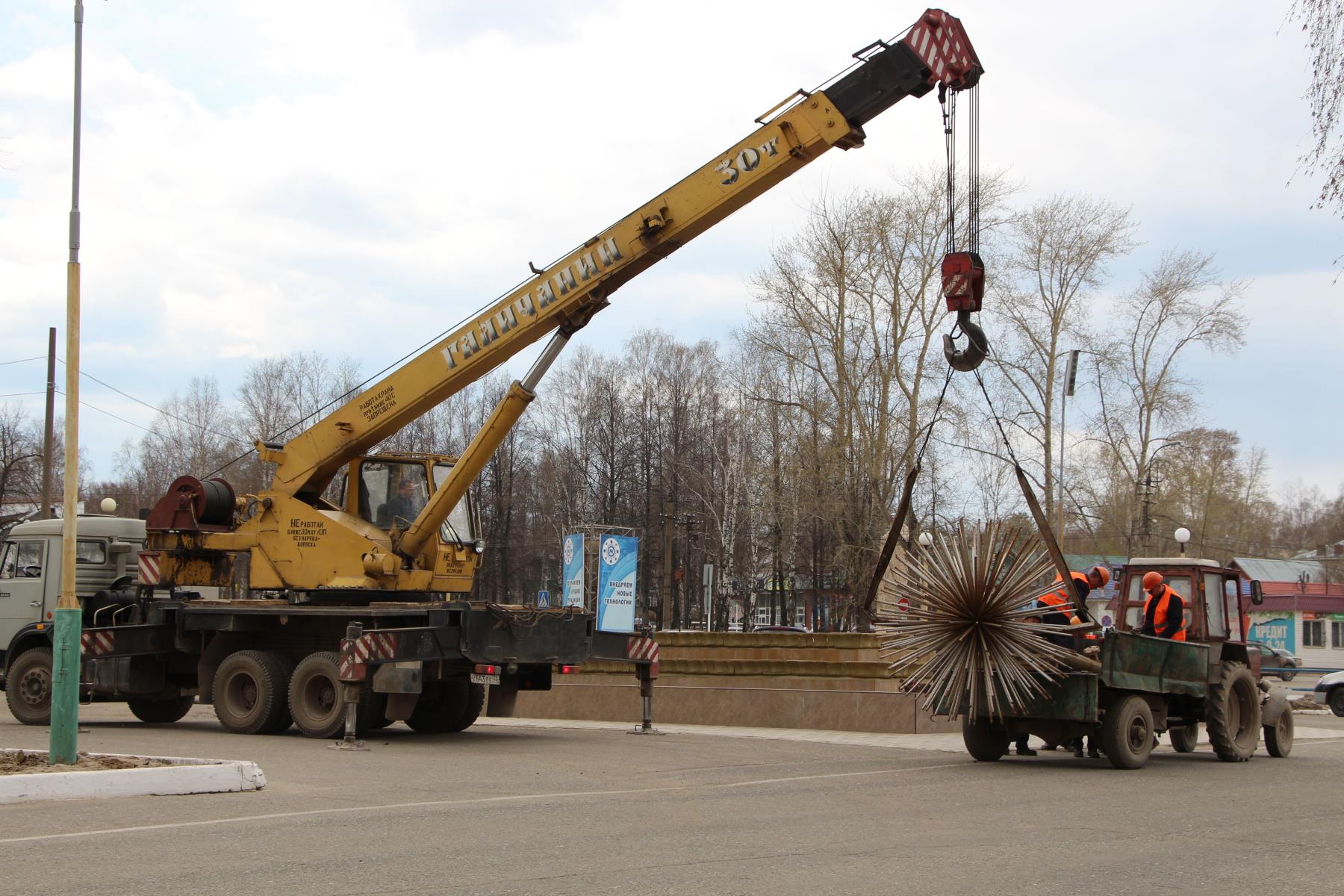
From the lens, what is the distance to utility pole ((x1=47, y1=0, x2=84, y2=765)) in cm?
1156

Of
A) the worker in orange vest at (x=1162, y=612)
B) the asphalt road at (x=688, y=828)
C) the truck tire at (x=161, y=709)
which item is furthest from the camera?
the truck tire at (x=161, y=709)

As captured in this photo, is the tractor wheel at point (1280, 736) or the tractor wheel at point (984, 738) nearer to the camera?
the tractor wheel at point (984, 738)

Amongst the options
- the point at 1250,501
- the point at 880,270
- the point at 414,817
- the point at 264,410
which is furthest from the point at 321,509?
the point at 1250,501

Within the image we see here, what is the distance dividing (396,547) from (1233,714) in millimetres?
10068

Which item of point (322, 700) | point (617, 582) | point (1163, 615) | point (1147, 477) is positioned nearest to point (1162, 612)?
point (1163, 615)

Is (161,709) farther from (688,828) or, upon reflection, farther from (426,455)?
(688,828)

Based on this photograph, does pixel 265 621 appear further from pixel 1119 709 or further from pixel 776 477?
pixel 776 477

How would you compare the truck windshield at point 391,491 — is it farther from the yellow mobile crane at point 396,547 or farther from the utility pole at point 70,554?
the utility pole at point 70,554

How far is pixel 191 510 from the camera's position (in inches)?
703

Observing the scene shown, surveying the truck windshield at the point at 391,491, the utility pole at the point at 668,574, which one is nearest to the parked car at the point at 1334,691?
the truck windshield at the point at 391,491

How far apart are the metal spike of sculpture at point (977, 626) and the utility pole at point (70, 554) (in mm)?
7742

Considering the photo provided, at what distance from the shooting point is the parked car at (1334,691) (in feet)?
98.0

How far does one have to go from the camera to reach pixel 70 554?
1193 centimetres

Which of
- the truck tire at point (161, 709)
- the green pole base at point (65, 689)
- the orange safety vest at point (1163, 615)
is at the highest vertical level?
the orange safety vest at point (1163, 615)
